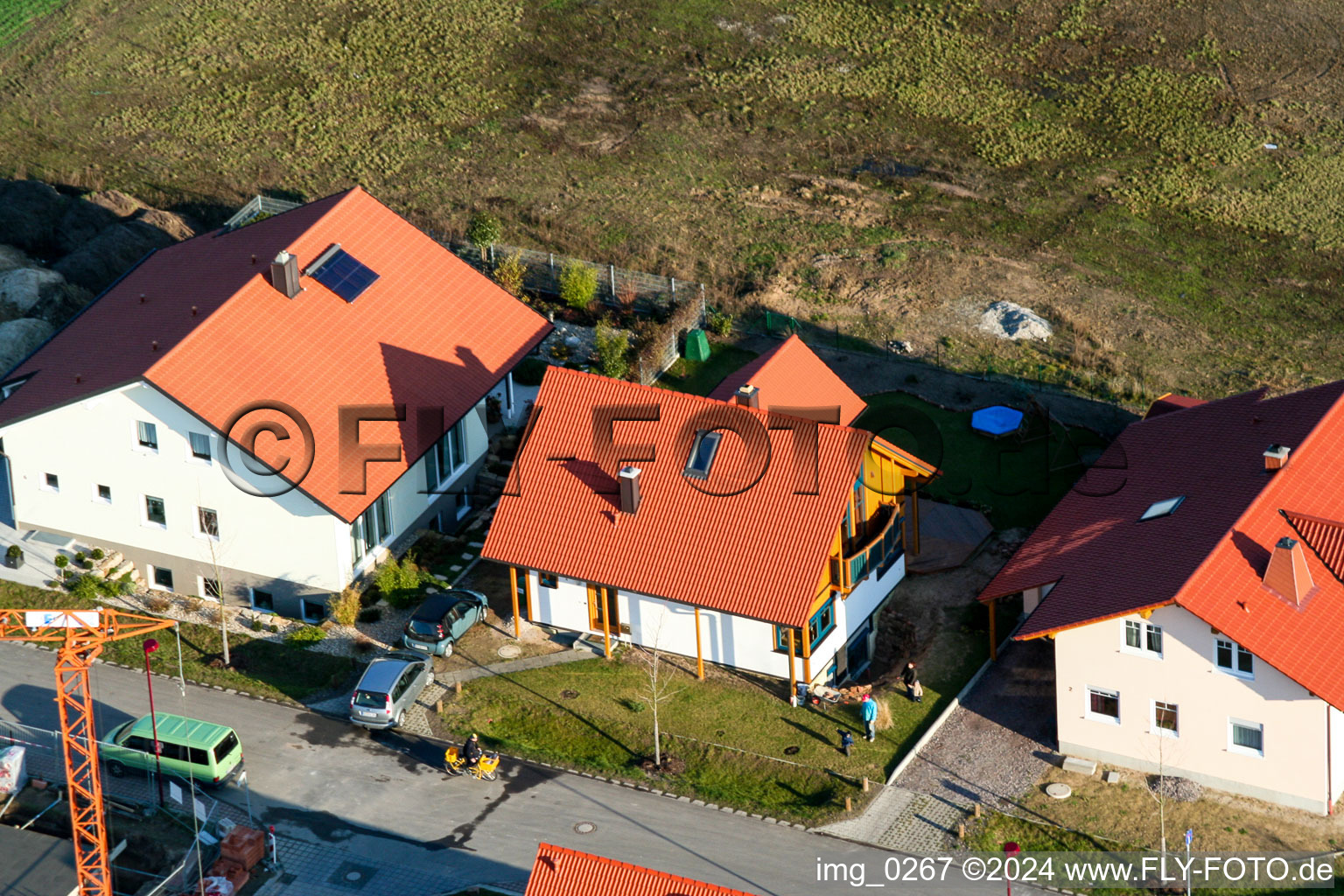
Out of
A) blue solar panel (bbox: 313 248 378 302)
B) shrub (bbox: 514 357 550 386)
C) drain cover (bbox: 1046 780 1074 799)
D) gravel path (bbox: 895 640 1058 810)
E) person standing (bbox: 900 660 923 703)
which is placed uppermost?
blue solar panel (bbox: 313 248 378 302)

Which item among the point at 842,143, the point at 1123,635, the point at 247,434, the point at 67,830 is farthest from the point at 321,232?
the point at 842,143

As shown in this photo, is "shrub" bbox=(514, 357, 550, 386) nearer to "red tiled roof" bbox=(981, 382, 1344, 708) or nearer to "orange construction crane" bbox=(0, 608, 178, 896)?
"red tiled roof" bbox=(981, 382, 1344, 708)

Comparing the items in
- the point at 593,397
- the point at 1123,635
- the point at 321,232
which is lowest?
the point at 1123,635

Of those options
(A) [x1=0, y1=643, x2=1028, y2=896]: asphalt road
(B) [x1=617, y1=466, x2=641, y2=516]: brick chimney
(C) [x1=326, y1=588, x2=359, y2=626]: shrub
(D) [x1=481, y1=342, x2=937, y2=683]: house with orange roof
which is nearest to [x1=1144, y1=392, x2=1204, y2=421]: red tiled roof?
(D) [x1=481, y1=342, x2=937, y2=683]: house with orange roof

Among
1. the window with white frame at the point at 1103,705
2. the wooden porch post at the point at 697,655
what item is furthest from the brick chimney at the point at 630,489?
the window with white frame at the point at 1103,705

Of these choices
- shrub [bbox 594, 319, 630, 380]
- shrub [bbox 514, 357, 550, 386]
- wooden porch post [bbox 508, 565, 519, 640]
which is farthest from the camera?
shrub [bbox 514, 357, 550, 386]

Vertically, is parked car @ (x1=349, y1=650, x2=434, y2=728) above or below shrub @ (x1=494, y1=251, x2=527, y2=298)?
below

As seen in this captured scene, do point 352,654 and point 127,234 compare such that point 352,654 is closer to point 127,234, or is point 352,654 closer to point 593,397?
point 593,397
